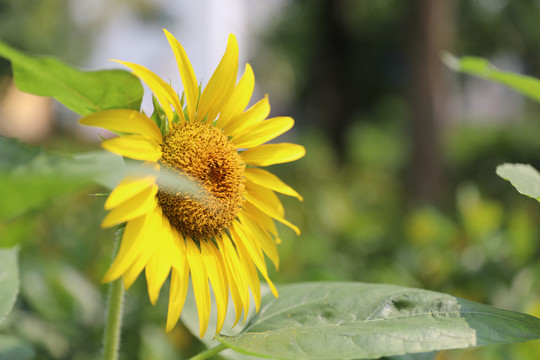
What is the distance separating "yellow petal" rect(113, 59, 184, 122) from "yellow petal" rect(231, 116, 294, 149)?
0.10 m

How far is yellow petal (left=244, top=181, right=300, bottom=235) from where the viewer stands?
0.65 m

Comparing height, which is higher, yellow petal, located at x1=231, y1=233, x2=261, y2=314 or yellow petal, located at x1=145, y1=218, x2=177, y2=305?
yellow petal, located at x1=231, y1=233, x2=261, y2=314

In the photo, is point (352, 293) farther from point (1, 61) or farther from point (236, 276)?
point (1, 61)

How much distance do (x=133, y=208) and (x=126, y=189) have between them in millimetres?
29

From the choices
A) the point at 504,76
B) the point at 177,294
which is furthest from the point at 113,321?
the point at 504,76

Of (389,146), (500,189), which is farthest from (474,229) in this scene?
(389,146)

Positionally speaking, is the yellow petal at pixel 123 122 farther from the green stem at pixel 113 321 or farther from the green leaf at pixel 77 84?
the green stem at pixel 113 321

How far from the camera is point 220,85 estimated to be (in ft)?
2.09

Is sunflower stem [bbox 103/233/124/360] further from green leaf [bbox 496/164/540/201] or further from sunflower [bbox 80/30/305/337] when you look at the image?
green leaf [bbox 496/164/540/201]

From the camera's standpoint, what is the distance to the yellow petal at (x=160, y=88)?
550mm

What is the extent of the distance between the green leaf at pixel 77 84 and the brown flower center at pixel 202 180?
8cm

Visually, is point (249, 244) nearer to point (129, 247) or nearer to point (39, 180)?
point (129, 247)

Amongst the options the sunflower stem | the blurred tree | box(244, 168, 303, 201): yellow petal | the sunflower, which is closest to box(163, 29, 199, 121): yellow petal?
the sunflower

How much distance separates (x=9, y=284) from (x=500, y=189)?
6.13 meters
